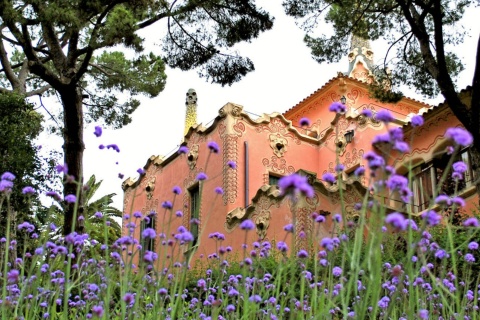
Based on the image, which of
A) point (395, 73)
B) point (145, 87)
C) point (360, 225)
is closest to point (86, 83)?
point (145, 87)

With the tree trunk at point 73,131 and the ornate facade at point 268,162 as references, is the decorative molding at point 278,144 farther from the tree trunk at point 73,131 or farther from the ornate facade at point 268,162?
the tree trunk at point 73,131

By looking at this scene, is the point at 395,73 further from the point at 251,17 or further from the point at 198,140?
the point at 198,140

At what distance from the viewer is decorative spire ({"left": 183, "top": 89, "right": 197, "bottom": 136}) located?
25.3 m

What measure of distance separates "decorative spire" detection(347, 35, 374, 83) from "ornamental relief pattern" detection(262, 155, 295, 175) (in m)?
5.44

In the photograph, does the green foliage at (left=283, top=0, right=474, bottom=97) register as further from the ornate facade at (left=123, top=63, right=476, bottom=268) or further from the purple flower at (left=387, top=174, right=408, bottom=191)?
the purple flower at (left=387, top=174, right=408, bottom=191)

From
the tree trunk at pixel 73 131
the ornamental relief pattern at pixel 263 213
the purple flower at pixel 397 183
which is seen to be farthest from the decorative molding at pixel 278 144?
the purple flower at pixel 397 183

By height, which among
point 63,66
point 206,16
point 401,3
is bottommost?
point 63,66

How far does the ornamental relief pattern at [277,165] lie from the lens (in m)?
Result: 17.1

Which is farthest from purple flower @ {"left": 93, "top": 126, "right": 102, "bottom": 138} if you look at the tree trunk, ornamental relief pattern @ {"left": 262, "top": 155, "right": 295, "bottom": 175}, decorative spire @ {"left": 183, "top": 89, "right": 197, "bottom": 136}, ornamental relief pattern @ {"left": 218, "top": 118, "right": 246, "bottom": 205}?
decorative spire @ {"left": 183, "top": 89, "right": 197, "bottom": 136}

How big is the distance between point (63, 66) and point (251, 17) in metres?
3.49

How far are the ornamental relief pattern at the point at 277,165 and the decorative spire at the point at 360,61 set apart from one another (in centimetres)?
544

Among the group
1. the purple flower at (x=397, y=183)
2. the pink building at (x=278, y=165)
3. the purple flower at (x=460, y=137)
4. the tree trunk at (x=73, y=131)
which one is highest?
the pink building at (x=278, y=165)

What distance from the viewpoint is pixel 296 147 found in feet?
59.0

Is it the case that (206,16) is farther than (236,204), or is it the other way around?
(236,204)
